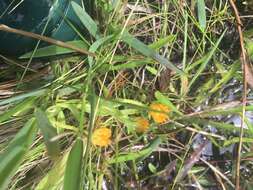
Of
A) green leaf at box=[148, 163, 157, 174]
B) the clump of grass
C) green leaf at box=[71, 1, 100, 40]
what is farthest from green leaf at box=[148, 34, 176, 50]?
green leaf at box=[148, 163, 157, 174]

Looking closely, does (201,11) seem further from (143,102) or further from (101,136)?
(101,136)

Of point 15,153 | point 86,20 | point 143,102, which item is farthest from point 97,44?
point 15,153

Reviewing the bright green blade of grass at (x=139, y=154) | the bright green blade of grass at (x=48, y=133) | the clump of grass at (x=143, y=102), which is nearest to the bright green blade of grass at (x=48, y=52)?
the clump of grass at (x=143, y=102)

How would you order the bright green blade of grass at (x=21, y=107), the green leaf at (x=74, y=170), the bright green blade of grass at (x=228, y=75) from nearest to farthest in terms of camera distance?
the green leaf at (x=74, y=170) < the bright green blade of grass at (x=21, y=107) < the bright green blade of grass at (x=228, y=75)

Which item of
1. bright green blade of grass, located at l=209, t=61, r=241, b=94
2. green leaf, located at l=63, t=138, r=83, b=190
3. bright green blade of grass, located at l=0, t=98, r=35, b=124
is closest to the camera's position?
green leaf, located at l=63, t=138, r=83, b=190

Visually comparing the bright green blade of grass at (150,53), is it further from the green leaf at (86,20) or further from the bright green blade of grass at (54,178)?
the bright green blade of grass at (54,178)

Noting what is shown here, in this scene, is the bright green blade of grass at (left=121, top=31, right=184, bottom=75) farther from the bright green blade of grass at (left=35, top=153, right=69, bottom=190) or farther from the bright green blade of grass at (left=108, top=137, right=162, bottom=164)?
the bright green blade of grass at (left=35, top=153, right=69, bottom=190)

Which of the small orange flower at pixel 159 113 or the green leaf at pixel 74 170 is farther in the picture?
the small orange flower at pixel 159 113
